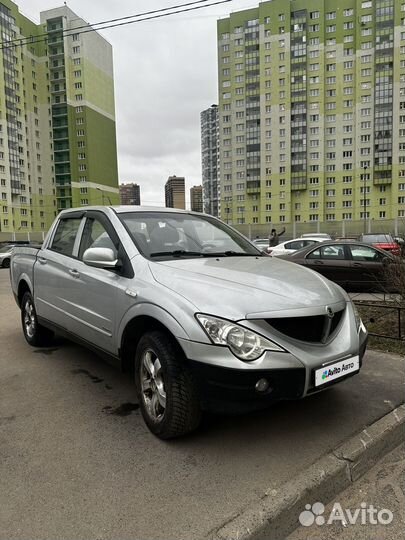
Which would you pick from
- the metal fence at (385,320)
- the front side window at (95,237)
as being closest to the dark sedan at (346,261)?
the metal fence at (385,320)

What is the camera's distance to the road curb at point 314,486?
1.94 meters

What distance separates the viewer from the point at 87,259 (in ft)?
10.3

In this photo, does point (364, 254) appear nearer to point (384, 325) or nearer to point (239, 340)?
point (384, 325)

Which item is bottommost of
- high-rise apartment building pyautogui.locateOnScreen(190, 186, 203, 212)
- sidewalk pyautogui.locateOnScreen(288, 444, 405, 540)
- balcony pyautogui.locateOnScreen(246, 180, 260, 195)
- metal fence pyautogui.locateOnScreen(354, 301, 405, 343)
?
sidewalk pyautogui.locateOnScreen(288, 444, 405, 540)

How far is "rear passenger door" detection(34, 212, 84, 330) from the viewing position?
12.9 feet

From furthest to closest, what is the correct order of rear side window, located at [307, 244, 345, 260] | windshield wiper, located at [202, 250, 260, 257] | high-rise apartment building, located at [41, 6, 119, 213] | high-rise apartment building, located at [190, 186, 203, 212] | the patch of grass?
high-rise apartment building, located at [190, 186, 203, 212] < high-rise apartment building, located at [41, 6, 119, 213] < rear side window, located at [307, 244, 345, 260] < the patch of grass < windshield wiper, located at [202, 250, 260, 257]

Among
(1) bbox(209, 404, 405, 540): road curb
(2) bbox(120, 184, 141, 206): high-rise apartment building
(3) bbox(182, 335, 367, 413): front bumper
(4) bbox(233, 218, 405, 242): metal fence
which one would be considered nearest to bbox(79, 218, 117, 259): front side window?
(3) bbox(182, 335, 367, 413): front bumper

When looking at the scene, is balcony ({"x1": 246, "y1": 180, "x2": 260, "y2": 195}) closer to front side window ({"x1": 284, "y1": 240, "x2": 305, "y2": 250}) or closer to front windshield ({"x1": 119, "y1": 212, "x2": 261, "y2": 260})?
front side window ({"x1": 284, "y1": 240, "x2": 305, "y2": 250})

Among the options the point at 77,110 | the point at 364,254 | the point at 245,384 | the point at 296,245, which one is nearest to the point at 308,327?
the point at 245,384

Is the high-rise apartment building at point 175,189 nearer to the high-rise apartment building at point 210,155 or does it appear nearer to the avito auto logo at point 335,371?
the high-rise apartment building at point 210,155

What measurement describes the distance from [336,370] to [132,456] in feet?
4.75

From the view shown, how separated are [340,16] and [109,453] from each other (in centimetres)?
8232

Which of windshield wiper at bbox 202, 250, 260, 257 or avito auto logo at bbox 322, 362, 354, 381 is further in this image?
windshield wiper at bbox 202, 250, 260, 257

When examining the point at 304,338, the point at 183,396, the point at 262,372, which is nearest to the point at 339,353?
the point at 304,338
